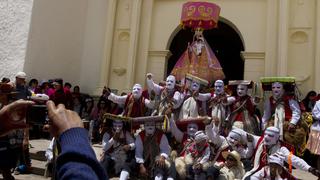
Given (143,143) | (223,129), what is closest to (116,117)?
(143,143)

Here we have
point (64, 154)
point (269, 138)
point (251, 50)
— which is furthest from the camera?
point (251, 50)

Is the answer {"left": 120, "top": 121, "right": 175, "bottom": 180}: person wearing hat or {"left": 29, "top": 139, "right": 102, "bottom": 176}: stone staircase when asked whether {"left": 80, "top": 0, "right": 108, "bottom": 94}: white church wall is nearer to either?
{"left": 29, "top": 139, "right": 102, "bottom": 176}: stone staircase

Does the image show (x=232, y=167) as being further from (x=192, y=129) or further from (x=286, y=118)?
(x=286, y=118)

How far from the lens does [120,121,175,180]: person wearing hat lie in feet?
18.8

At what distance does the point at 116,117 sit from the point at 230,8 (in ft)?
21.4

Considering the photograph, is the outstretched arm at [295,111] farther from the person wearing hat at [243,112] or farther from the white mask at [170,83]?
the white mask at [170,83]

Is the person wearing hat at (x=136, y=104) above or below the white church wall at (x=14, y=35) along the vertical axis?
below

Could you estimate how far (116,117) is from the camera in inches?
248

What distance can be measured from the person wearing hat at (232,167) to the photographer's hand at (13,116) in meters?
4.33

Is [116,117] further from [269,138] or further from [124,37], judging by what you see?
[124,37]

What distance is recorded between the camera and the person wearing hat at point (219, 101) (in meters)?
6.95

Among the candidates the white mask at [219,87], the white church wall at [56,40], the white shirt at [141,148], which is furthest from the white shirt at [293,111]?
the white church wall at [56,40]

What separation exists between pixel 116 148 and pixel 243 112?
236 cm

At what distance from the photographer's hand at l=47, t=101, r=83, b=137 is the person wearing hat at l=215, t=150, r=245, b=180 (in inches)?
177
